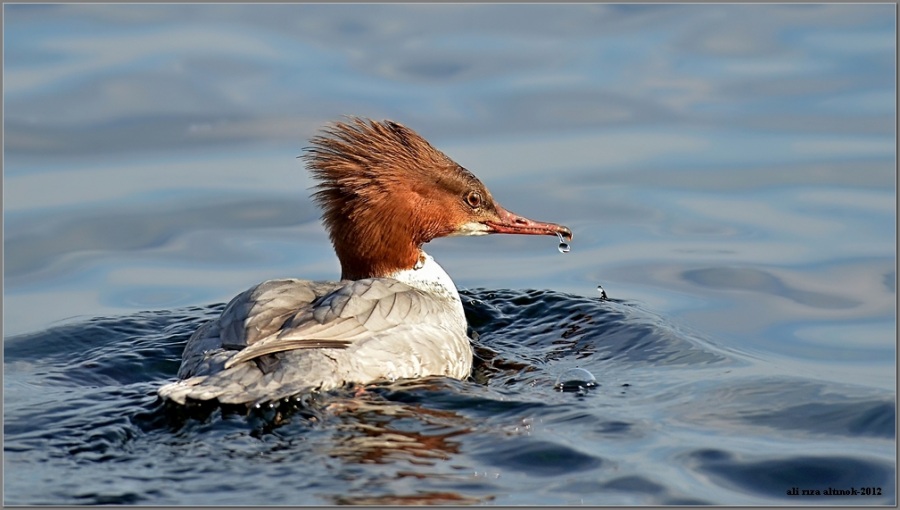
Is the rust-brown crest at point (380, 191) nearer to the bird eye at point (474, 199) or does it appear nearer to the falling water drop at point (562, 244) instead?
the bird eye at point (474, 199)

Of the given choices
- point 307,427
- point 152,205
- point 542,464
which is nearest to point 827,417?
point 542,464

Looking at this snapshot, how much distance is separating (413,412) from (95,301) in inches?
160

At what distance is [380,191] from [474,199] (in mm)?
835

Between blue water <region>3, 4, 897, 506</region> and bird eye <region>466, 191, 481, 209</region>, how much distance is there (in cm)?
94

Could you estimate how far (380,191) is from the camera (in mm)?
8977

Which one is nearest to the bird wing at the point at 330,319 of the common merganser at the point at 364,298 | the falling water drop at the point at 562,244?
the common merganser at the point at 364,298

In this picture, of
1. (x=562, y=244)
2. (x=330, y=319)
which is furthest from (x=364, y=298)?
(x=562, y=244)

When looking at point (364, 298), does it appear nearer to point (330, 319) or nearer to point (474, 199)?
point (330, 319)

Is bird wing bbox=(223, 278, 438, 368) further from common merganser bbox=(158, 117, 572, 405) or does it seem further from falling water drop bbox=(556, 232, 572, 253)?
falling water drop bbox=(556, 232, 572, 253)

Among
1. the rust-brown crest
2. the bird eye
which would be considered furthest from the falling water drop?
the rust-brown crest

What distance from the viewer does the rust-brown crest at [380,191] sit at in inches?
352

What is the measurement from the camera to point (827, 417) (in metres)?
7.72

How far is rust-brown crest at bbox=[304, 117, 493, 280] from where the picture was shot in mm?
8930

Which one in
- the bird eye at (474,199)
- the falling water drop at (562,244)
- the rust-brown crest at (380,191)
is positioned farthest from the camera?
the falling water drop at (562,244)
